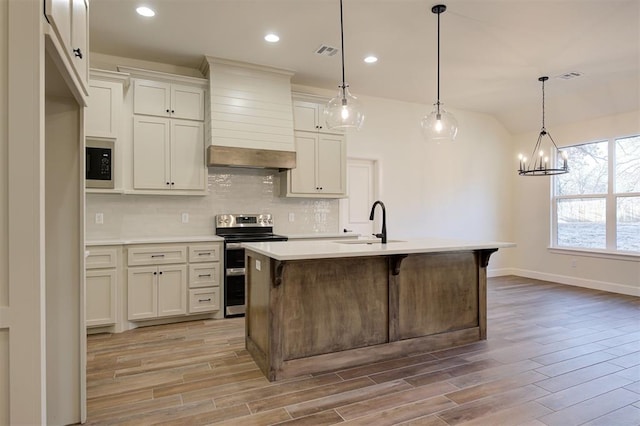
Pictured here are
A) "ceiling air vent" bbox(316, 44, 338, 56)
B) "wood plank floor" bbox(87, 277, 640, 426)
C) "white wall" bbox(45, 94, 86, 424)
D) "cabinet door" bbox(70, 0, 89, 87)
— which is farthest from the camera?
"ceiling air vent" bbox(316, 44, 338, 56)

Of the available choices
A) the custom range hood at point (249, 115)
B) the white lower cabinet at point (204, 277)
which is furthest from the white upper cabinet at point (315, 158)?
the white lower cabinet at point (204, 277)

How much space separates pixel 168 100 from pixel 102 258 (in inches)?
73.7

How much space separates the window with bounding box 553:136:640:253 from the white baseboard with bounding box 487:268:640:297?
544mm

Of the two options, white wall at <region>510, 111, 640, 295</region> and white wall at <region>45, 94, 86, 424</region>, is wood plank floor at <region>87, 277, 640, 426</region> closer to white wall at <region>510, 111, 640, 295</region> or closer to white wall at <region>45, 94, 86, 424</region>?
white wall at <region>45, 94, 86, 424</region>

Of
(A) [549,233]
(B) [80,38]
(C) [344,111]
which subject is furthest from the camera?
(A) [549,233]

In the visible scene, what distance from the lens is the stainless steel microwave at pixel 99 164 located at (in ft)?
12.7

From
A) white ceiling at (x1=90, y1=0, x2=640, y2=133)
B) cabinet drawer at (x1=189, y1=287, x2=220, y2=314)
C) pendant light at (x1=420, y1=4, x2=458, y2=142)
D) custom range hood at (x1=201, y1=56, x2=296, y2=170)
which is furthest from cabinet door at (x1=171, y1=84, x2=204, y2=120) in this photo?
pendant light at (x1=420, y1=4, x2=458, y2=142)

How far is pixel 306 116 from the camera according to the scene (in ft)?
16.5

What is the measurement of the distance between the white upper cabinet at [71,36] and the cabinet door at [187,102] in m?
2.22

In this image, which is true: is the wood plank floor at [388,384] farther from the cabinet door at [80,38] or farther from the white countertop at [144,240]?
the cabinet door at [80,38]

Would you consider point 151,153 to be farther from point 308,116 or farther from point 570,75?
point 570,75

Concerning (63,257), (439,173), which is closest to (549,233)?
(439,173)

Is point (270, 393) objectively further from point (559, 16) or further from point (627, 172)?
point (627, 172)

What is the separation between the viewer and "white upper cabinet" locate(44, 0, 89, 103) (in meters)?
1.40
